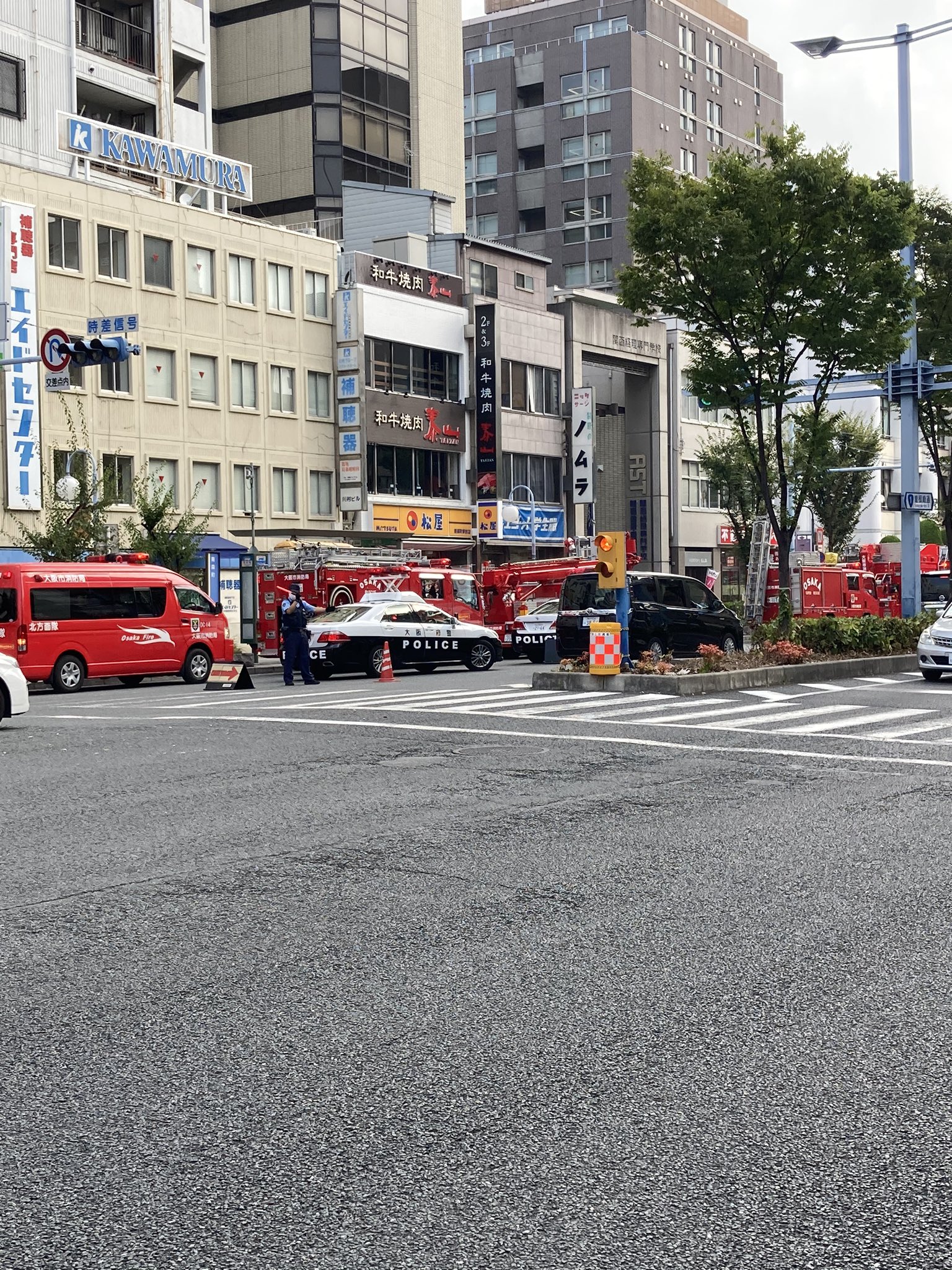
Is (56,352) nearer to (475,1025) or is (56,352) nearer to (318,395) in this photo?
(475,1025)

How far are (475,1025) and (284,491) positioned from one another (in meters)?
47.1

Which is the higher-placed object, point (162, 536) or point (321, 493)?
point (321, 493)

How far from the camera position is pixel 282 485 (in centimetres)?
5150

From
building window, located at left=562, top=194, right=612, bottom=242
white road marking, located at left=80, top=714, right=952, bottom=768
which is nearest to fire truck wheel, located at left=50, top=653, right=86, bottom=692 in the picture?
white road marking, located at left=80, top=714, right=952, bottom=768

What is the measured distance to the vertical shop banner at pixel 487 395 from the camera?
57.7 metres

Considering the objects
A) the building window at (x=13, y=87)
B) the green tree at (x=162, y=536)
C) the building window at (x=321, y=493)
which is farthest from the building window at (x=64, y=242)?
the building window at (x=321, y=493)

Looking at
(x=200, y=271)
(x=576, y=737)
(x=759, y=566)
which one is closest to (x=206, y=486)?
(x=200, y=271)

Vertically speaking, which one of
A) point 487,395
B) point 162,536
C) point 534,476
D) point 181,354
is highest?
point 181,354

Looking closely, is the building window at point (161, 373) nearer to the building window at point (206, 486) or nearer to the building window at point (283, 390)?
the building window at point (206, 486)

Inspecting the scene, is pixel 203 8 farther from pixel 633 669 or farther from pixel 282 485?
pixel 633 669

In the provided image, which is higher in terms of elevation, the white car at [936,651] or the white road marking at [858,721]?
the white car at [936,651]

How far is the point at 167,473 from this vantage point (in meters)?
47.3

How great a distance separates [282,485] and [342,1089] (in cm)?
4778

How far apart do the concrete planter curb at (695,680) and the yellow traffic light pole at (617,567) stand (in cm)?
67
